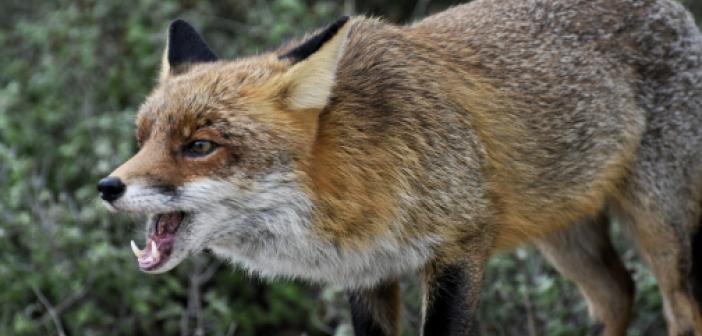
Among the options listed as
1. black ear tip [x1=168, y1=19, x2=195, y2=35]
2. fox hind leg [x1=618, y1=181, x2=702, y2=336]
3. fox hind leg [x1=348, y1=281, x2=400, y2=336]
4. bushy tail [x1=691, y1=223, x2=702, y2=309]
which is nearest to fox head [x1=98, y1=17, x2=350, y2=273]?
black ear tip [x1=168, y1=19, x2=195, y2=35]

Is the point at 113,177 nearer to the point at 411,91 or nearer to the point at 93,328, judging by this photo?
the point at 411,91

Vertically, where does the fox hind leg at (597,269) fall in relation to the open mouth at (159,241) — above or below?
below

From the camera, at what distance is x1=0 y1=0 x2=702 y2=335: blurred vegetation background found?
26.9 feet

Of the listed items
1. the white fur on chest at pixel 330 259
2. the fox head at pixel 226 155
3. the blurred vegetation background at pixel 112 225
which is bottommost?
the blurred vegetation background at pixel 112 225

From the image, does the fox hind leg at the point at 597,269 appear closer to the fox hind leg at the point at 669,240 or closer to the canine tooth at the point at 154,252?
the fox hind leg at the point at 669,240

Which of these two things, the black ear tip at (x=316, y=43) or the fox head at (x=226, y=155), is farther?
the black ear tip at (x=316, y=43)

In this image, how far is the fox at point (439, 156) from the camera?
16.8 ft

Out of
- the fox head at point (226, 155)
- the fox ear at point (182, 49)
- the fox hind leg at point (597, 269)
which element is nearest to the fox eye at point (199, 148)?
the fox head at point (226, 155)

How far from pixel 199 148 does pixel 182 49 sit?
3.80 feet

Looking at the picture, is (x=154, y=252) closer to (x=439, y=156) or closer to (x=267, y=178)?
(x=267, y=178)

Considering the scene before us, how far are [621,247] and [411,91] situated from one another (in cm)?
406

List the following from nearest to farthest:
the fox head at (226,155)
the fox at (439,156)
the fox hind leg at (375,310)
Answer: the fox head at (226,155), the fox at (439,156), the fox hind leg at (375,310)

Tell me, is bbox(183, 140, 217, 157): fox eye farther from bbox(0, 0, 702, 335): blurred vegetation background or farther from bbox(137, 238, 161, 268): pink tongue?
bbox(0, 0, 702, 335): blurred vegetation background

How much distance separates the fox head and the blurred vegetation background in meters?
2.24
